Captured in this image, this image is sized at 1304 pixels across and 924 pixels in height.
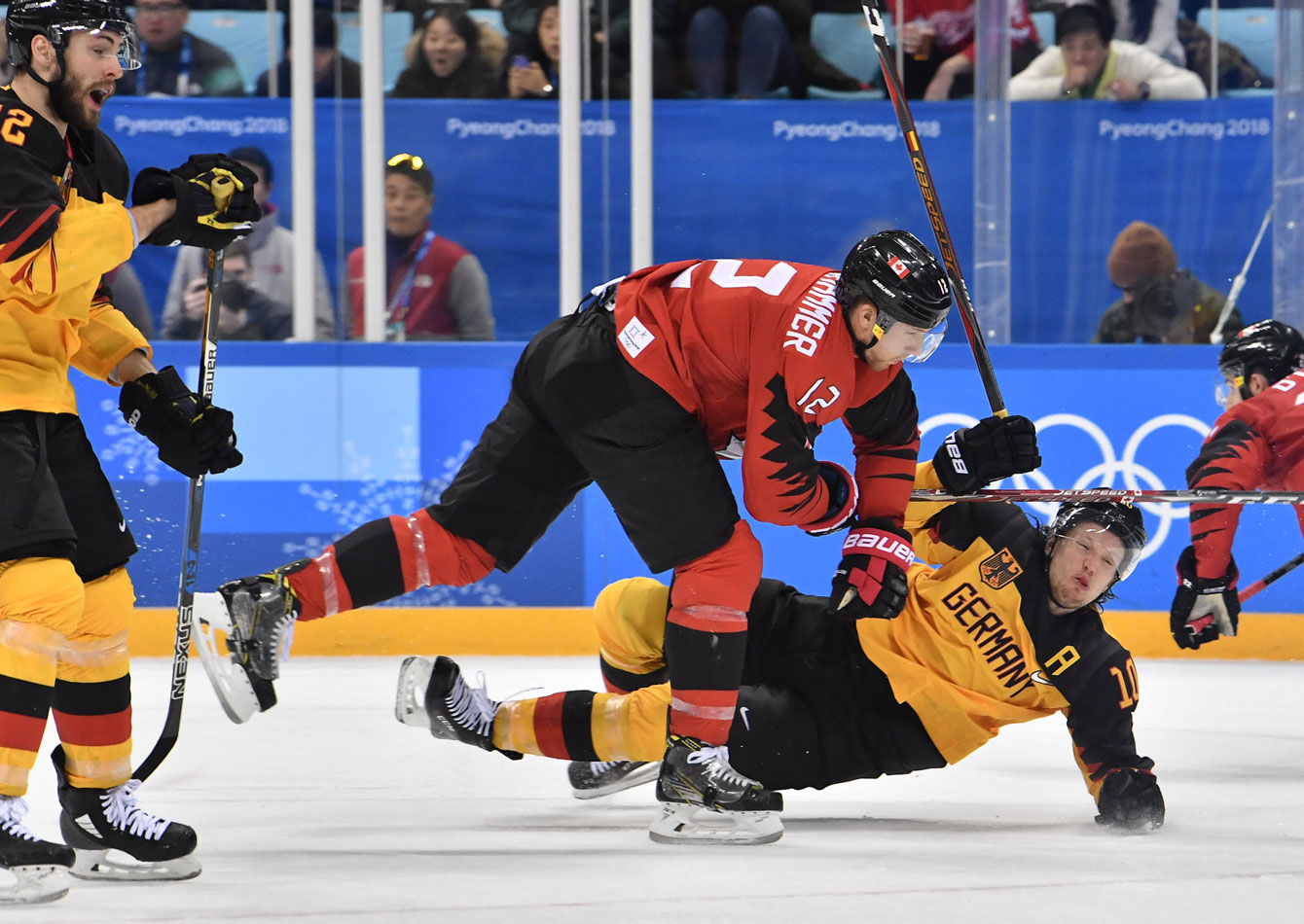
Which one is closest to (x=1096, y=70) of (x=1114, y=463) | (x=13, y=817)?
(x=1114, y=463)

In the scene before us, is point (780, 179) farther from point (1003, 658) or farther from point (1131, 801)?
point (1131, 801)

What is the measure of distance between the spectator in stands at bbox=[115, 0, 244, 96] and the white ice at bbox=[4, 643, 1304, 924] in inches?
101

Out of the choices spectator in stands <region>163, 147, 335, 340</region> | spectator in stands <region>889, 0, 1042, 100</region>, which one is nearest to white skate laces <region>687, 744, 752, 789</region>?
spectator in stands <region>163, 147, 335, 340</region>

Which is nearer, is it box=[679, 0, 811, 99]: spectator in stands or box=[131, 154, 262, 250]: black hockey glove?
box=[131, 154, 262, 250]: black hockey glove

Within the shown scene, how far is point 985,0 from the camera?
215 inches

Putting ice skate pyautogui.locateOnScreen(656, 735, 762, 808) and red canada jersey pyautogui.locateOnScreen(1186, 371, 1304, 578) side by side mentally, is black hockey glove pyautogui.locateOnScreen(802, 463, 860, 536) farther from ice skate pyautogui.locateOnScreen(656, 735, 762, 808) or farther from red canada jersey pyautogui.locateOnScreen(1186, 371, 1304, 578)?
red canada jersey pyautogui.locateOnScreen(1186, 371, 1304, 578)

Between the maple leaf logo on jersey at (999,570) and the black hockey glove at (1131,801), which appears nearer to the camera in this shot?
the black hockey glove at (1131,801)

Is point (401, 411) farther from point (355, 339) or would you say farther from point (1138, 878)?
point (1138, 878)

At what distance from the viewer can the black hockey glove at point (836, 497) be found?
2.64m

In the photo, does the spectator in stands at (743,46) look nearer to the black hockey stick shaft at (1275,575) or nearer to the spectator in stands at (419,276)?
the spectator in stands at (419,276)

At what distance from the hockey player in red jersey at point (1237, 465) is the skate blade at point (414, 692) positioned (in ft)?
6.83

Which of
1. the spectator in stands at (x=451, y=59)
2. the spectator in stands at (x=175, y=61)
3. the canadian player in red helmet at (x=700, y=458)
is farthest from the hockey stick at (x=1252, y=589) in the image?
the spectator in stands at (x=175, y=61)

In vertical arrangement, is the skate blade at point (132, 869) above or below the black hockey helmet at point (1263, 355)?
below

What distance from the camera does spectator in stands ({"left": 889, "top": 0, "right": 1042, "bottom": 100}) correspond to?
5.49 metres
